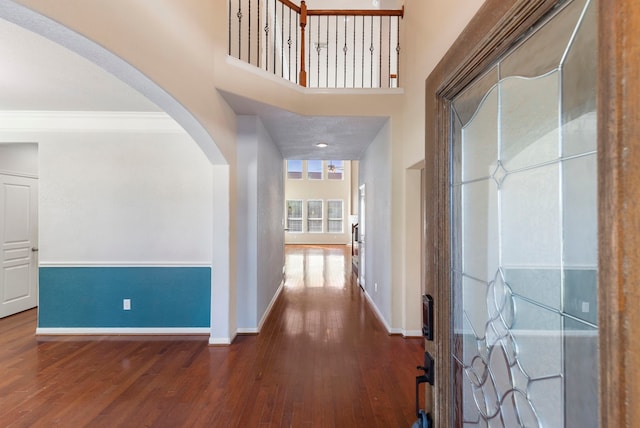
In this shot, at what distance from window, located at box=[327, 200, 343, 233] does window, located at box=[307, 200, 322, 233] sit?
0.43 m

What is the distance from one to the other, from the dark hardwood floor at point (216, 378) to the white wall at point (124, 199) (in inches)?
41.0

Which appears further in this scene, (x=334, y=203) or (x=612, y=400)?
(x=334, y=203)

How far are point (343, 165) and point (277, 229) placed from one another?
912 cm

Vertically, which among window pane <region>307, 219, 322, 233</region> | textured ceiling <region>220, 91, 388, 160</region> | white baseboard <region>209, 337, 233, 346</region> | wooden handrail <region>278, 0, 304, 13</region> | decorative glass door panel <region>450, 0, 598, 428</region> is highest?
wooden handrail <region>278, 0, 304, 13</region>

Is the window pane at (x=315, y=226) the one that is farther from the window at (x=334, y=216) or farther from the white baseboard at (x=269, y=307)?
the white baseboard at (x=269, y=307)

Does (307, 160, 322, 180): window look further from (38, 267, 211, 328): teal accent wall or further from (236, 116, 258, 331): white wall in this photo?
(38, 267, 211, 328): teal accent wall

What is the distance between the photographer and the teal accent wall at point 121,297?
11.7 ft

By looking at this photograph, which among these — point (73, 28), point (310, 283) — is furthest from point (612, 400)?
point (310, 283)

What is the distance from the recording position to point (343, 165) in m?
13.8

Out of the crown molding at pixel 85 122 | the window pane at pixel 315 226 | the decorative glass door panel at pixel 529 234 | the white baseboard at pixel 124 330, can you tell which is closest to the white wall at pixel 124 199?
the crown molding at pixel 85 122

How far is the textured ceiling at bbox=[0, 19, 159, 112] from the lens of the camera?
2.16 m

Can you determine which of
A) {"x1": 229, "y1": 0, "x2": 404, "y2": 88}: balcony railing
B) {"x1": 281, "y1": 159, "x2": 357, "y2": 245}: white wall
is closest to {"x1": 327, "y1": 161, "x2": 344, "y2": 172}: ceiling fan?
{"x1": 281, "y1": 159, "x2": 357, "y2": 245}: white wall

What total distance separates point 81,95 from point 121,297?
233cm

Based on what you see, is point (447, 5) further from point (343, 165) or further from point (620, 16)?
point (343, 165)
